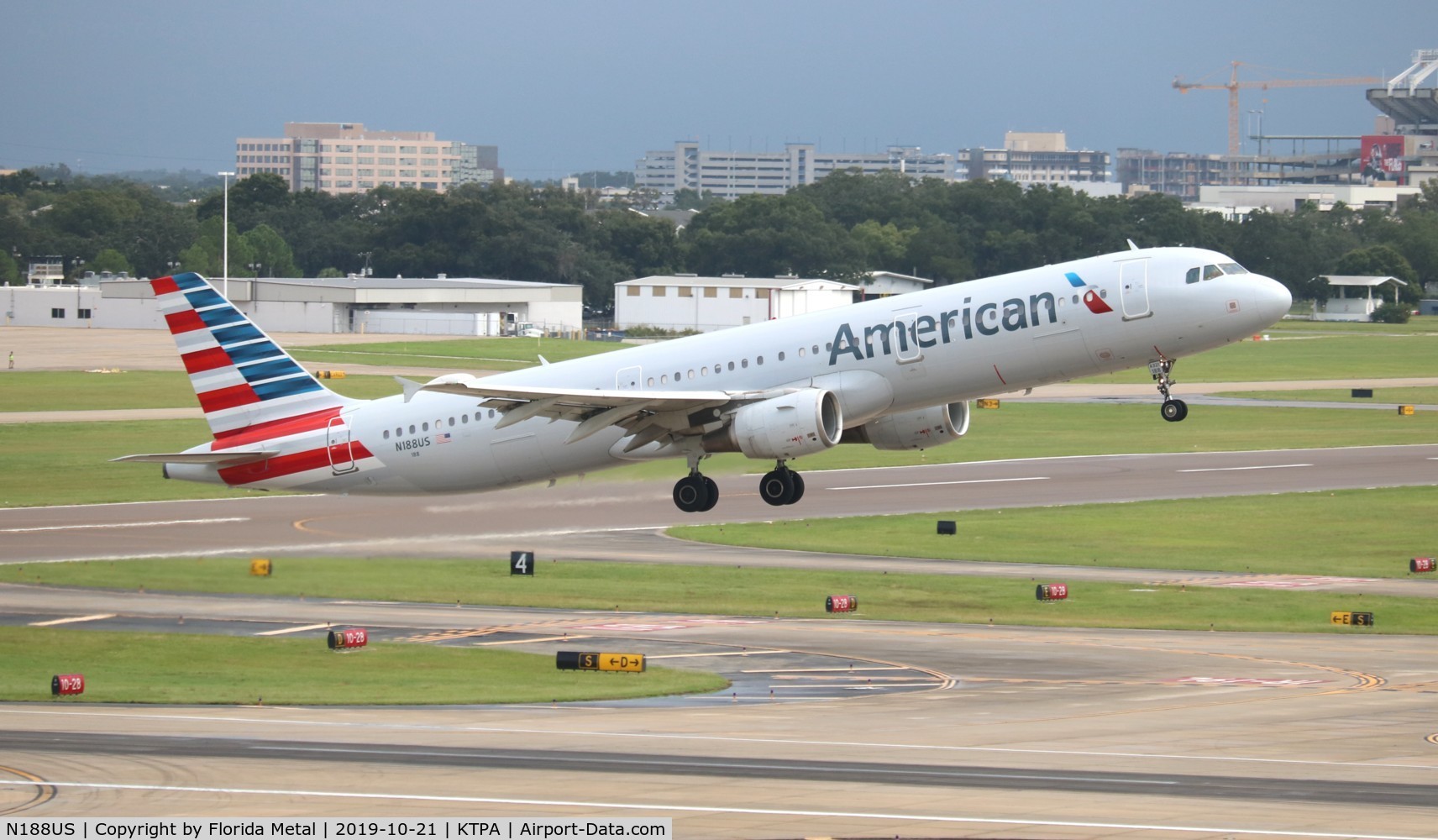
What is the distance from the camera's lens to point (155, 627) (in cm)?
6125

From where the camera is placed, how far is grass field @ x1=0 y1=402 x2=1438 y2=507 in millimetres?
94500

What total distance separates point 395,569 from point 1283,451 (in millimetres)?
64080

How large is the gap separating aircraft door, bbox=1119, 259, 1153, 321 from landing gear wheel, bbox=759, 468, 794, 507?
36.6ft

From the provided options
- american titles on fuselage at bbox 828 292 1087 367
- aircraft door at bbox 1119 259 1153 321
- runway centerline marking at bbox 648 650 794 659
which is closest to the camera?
aircraft door at bbox 1119 259 1153 321

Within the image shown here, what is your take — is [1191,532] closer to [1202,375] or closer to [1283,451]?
[1283,451]

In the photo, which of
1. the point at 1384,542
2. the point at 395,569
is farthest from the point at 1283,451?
the point at 395,569

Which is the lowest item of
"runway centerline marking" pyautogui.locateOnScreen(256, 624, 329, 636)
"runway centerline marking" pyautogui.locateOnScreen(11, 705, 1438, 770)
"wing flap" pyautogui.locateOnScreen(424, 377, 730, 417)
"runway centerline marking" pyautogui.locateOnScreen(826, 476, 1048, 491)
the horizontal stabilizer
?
"runway centerline marking" pyautogui.locateOnScreen(11, 705, 1438, 770)

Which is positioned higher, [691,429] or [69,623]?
[691,429]

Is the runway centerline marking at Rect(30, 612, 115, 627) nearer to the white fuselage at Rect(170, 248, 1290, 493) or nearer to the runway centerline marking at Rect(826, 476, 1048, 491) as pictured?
the white fuselage at Rect(170, 248, 1290, 493)

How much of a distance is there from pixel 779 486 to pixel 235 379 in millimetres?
18001

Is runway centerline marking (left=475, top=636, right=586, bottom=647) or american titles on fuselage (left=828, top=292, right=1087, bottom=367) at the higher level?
american titles on fuselage (left=828, top=292, right=1087, bottom=367)

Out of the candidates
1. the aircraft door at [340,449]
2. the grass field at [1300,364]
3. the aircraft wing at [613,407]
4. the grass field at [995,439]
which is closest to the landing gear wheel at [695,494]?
the aircraft wing at [613,407]

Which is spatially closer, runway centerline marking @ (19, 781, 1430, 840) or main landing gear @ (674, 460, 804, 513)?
runway centerline marking @ (19, 781, 1430, 840)

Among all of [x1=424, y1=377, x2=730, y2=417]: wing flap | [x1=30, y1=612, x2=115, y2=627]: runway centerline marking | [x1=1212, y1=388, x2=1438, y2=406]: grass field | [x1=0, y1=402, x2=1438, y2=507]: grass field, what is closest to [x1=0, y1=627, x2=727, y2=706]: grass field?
[x1=30, y1=612, x2=115, y2=627]: runway centerline marking
